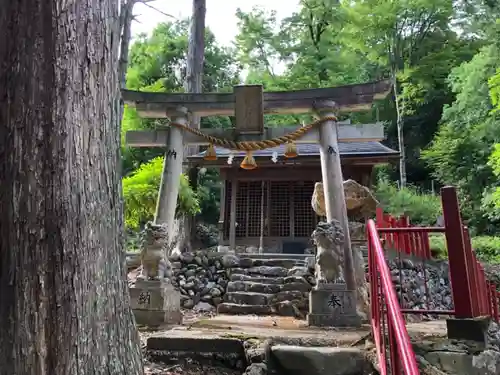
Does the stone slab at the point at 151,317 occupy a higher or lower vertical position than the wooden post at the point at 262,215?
lower

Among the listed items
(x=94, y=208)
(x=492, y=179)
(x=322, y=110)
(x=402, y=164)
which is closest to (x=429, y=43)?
(x=402, y=164)

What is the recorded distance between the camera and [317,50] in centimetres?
2083

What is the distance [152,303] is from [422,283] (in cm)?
746

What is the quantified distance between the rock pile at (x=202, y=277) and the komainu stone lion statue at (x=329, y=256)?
3313mm

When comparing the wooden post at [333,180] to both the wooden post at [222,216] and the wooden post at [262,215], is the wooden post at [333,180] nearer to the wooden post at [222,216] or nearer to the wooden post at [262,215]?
the wooden post at [262,215]

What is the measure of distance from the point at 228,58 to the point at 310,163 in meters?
12.6

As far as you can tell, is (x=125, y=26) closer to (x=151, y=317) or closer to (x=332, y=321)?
(x=151, y=317)

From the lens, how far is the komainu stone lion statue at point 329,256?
6.50m

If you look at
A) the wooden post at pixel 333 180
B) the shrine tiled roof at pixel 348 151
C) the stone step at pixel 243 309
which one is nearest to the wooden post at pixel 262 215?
the shrine tiled roof at pixel 348 151

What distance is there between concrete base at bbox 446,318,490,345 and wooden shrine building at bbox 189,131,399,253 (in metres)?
11.1

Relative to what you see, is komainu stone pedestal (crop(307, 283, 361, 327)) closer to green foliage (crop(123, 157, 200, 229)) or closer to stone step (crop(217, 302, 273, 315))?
stone step (crop(217, 302, 273, 315))

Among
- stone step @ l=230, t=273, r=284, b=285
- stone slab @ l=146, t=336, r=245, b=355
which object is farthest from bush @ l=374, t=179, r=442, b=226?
stone slab @ l=146, t=336, r=245, b=355

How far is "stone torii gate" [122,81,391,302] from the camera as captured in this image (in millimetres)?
7367

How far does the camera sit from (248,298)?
882 centimetres
